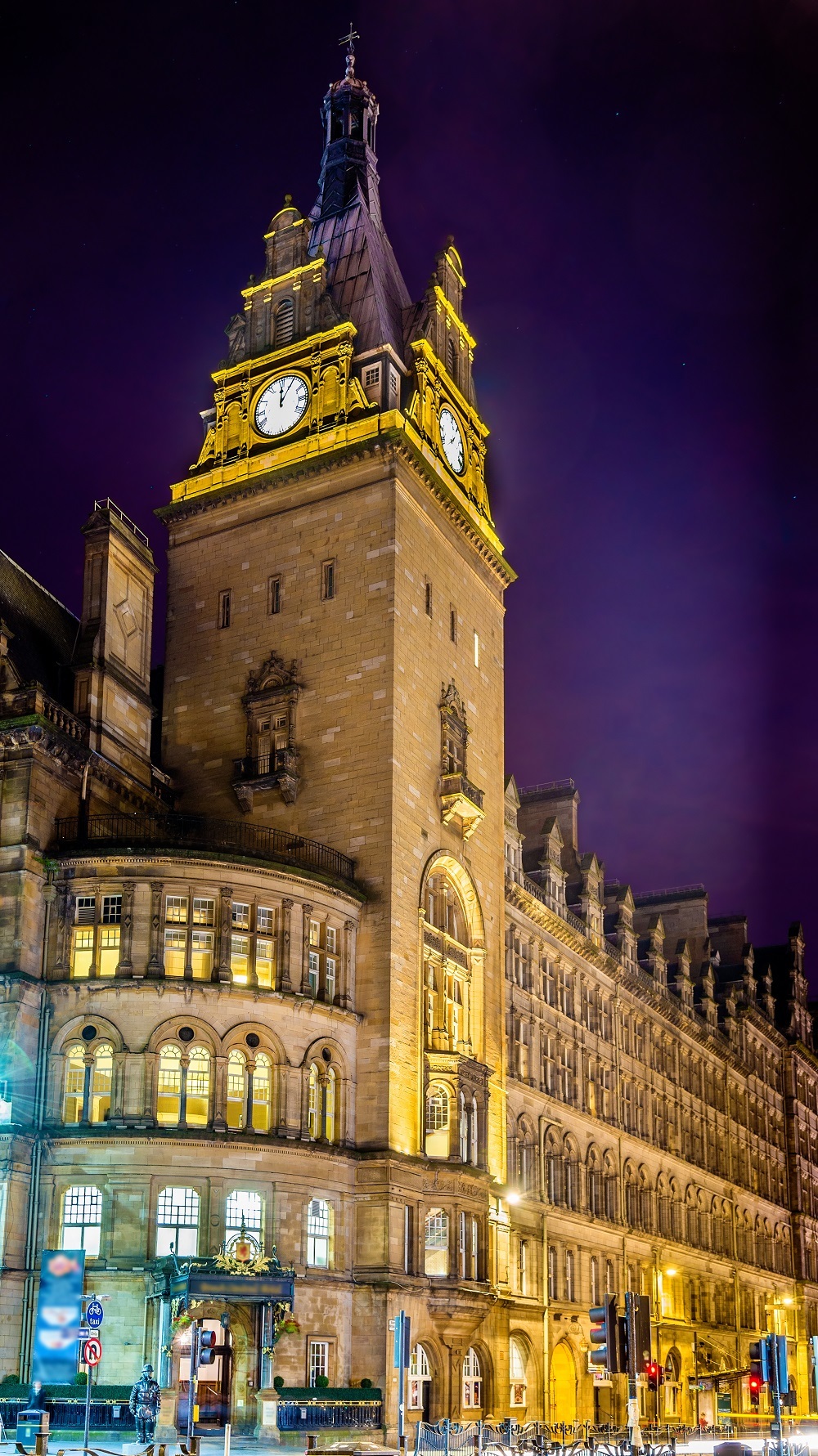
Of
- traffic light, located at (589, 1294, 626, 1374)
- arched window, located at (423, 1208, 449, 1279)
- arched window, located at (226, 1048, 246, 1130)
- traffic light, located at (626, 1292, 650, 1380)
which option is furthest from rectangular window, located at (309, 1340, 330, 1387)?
traffic light, located at (589, 1294, 626, 1374)

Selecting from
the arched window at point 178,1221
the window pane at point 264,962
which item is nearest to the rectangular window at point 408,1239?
the arched window at point 178,1221

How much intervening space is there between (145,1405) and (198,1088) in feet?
37.1

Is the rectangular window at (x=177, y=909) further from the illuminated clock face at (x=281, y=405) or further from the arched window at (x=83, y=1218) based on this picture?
the illuminated clock face at (x=281, y=405)

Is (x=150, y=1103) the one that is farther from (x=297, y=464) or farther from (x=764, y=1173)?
(x=764, y=1173)

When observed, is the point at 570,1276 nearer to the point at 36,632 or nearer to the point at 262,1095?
the point at 262,1095

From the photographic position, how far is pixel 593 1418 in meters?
76.2

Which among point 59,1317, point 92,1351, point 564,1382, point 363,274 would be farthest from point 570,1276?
point 59,1317

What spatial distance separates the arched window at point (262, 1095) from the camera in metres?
55.0

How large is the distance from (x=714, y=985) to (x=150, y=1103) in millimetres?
77291

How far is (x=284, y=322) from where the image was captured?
72.7 metres

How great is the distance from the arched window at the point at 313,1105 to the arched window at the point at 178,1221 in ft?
16.3

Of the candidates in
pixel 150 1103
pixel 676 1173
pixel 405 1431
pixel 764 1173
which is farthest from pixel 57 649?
pixel 764 1173

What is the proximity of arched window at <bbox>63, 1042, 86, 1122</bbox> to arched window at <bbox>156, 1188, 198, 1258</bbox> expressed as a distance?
3778mm

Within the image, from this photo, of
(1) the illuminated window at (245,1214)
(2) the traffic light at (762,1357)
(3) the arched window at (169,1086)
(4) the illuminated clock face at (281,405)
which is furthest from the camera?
(4) the illuminated clock face at (281,405)
